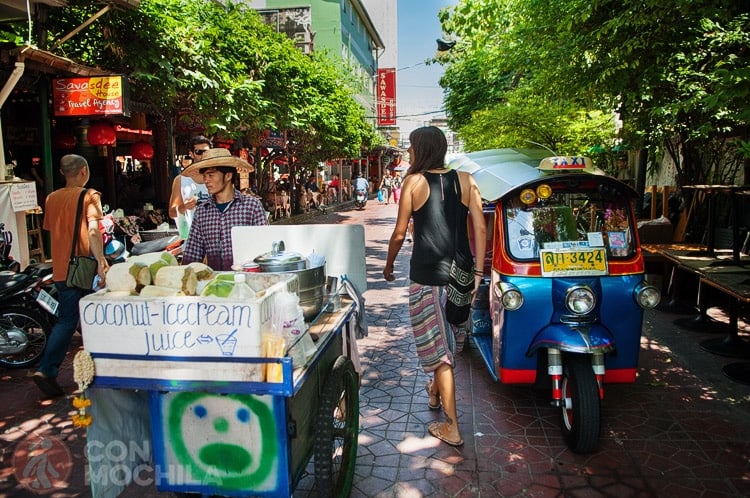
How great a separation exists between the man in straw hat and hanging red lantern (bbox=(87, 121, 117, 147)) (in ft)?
25.4

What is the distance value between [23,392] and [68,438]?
50.4 inches

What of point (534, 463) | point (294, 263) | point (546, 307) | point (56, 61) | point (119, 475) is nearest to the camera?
point (119, 475)

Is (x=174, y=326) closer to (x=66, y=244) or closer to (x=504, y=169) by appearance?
(x=66, y=244)

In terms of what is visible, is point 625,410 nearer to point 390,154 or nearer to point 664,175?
point 664,175

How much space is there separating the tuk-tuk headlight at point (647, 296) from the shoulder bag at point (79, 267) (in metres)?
4.29

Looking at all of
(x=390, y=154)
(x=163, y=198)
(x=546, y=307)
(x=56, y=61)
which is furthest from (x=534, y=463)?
(x=390, y=154)

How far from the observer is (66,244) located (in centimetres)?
477

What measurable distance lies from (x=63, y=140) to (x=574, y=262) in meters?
11.0

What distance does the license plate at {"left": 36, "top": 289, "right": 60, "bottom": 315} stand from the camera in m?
5.64

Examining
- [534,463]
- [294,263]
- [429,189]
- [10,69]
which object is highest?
[10,69]

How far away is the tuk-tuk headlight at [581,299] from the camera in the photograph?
3.99 meters

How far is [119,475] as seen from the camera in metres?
2.58

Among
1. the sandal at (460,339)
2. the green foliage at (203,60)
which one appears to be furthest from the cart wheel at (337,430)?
the green foliage at (203,60)

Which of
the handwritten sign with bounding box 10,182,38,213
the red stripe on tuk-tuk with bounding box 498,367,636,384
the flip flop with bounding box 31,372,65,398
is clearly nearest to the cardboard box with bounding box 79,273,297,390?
the red stripe on tuk-tuk with bounding box 498,367,636,384
